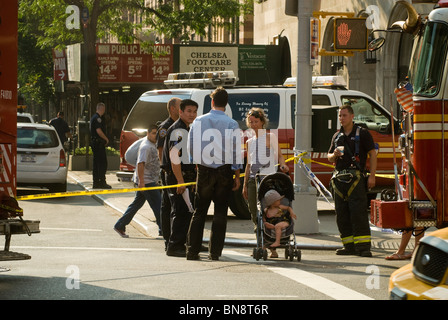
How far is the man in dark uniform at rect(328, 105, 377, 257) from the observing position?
1190 centimetres

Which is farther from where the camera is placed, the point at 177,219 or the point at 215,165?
the point at 177,219

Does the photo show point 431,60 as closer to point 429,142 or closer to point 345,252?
point 429,142

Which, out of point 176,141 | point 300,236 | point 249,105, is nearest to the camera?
point 176,141

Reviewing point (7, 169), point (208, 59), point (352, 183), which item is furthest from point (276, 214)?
point (208, 59)

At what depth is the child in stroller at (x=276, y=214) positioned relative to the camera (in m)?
11.2

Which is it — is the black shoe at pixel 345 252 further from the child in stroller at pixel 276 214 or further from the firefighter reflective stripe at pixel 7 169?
the firefighter reflective stripe at pixel 7 169

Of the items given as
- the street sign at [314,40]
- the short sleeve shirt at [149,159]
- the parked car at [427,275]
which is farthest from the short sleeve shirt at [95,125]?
the parked car at [427,275]

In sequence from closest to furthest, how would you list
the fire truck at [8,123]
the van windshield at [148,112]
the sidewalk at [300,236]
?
the fire truck at [8,123], the sidewalk at [300,236], the van windshield at [148,112]

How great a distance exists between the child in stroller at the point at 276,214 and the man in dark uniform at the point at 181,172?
101cm

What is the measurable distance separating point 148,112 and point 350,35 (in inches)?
187

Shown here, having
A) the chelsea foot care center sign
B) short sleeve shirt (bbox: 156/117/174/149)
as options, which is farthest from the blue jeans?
the chelsea foot care center sign

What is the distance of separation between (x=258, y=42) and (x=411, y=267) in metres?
37.8

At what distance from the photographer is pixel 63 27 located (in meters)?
32.3

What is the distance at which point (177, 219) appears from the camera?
11859 mm
